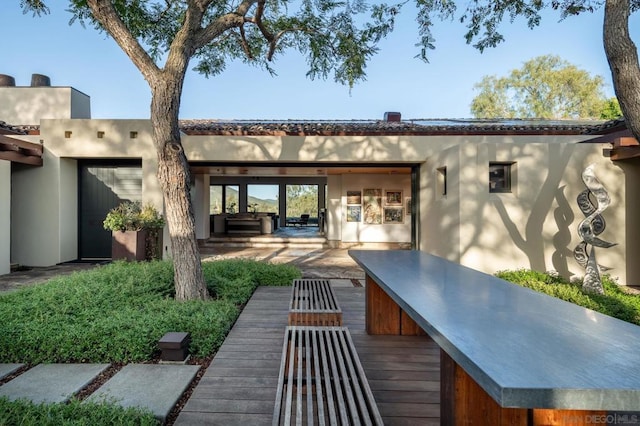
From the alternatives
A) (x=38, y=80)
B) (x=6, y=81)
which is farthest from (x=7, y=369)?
(x=6, y=81)

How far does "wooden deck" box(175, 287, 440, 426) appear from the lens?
2.06 meters

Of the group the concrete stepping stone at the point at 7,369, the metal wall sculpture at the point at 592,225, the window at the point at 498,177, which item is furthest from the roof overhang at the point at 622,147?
the concrete stepping stone at the point at 7,369

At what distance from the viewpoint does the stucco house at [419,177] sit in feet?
22.3

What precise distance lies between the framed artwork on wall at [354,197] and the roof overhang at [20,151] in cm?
889

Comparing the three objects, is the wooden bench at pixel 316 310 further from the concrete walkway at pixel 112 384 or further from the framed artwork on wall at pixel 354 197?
the framed artwork on wall at pixel 354 197

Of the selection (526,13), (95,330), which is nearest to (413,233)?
(526,13)

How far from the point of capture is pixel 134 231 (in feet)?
23.2

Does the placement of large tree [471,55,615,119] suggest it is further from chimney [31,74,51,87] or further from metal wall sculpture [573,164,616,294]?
chimney [31,74,51,87]

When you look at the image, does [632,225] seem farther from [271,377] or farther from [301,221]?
[301,221]

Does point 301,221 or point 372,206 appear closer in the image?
point 372,206

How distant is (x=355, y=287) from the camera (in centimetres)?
580

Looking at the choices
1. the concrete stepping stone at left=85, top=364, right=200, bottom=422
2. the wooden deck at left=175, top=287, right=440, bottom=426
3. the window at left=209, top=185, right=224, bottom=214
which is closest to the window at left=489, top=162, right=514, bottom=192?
the wooden deck at left=175, top=287, right=440, bottom=426

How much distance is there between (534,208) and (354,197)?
20.1 ft

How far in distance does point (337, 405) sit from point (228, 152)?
290 inches
